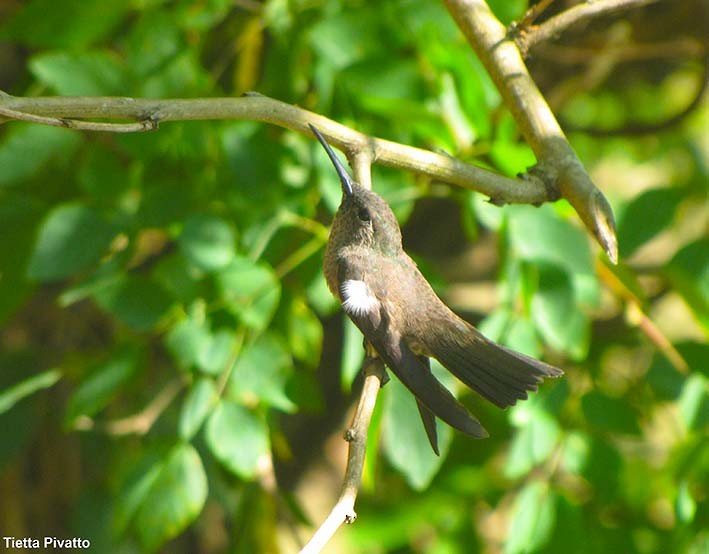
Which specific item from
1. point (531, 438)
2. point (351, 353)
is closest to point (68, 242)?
point (351, 353)

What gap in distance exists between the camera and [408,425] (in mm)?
1916

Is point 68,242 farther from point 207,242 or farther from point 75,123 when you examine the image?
point 75,123

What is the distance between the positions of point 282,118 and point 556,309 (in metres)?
0.84

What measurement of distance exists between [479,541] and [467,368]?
130 centimetres

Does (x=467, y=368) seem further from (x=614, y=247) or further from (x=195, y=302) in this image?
(x=195, y=302)

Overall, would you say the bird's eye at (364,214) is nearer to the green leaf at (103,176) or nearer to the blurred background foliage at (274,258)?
the blurred background foliage at (274,258)

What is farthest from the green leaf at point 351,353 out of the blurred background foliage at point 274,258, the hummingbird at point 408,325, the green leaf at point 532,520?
the green leaf at point 532,520

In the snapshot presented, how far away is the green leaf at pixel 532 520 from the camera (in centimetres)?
201

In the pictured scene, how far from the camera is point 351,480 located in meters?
1.21

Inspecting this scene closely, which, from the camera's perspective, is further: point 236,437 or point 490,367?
point 236,437

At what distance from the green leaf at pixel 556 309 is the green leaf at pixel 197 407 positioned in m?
0.70

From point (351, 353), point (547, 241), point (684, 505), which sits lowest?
point (684, 505)

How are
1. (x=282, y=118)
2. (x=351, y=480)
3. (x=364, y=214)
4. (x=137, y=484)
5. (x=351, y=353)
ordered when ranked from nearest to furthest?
(x=351, y=480), (x=282, y=118), (x=364, y=214), (x=351, y=353), (x=137, y=484)

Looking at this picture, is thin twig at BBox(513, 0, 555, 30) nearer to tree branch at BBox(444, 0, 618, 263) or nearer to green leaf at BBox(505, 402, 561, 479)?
tree branch at BBox(444, 0, 618, 263)
